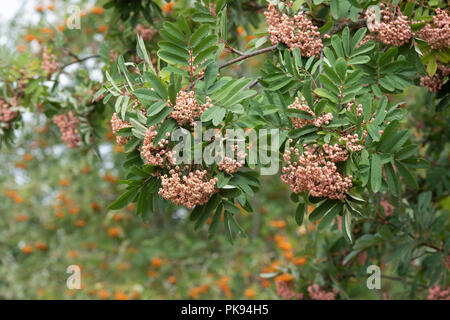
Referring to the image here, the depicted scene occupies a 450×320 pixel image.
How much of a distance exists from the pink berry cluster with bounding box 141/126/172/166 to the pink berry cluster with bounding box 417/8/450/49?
926 mm

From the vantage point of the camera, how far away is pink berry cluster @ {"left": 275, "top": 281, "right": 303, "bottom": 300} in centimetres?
255

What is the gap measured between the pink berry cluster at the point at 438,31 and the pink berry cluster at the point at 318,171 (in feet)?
1.83

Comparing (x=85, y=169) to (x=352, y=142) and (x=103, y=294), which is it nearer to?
(x=103, y=294)

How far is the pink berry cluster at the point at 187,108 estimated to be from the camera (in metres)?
1.43

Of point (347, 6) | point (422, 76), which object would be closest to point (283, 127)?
point (347, 6)

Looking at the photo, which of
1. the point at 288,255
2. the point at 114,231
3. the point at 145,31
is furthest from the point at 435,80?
the point at 114,231

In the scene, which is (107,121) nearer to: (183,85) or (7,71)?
(7,71)

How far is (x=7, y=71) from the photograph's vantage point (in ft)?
8.05

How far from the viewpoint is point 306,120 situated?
1.47 meters

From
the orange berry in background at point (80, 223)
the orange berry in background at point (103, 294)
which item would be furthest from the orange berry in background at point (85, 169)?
the orange berry in background at point (103, 294)

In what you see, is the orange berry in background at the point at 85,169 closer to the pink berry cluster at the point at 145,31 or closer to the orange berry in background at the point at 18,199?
the orange berry in background at the point at 18,199

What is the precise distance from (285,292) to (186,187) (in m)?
1.36

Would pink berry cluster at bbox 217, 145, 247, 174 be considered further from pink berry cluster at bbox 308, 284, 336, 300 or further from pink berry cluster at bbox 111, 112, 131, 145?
pink berry cluster at bbox 308, 284, 336, 300

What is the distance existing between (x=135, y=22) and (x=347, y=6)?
1.18 m
